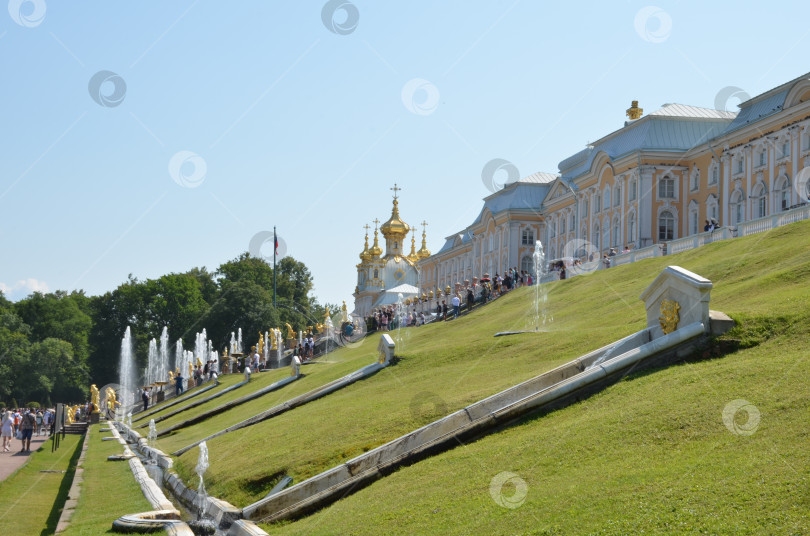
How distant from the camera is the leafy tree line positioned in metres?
92.4

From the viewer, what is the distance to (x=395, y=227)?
13150 centimetres

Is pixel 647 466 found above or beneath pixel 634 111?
beneath

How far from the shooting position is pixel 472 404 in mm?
15602

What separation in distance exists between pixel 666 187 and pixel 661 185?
347mm

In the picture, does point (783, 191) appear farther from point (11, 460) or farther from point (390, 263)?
point (390, 263)

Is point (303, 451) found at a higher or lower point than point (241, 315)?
lower

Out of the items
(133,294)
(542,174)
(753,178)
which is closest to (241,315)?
(133,294)

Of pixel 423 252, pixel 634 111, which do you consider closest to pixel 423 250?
pixel 423 252

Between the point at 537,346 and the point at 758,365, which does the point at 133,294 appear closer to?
the point at 537,346

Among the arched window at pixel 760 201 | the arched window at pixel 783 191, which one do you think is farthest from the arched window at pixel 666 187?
the arched window at pixel 783 191

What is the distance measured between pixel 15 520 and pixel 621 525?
11284 mm

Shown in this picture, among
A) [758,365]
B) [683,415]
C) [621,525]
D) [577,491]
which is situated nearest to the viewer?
[621,525]

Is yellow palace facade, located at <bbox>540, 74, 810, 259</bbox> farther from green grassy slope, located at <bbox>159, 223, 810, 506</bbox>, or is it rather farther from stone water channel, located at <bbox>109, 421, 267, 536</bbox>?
stone water channel, located at <bbox>109, 421, 267, 536</bbox>

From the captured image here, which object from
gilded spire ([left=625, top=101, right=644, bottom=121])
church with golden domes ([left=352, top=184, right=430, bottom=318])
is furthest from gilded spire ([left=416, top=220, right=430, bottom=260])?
gilded spire ([left=625, top=101, right=644, bottom=121])
